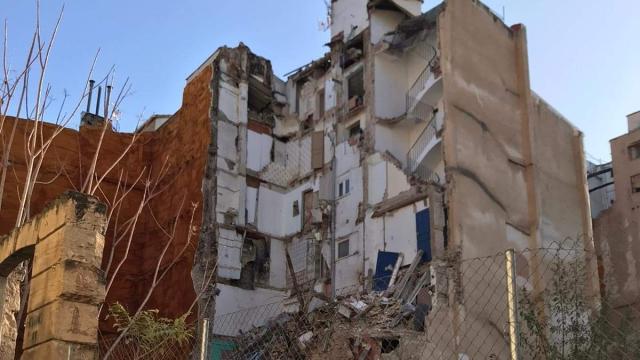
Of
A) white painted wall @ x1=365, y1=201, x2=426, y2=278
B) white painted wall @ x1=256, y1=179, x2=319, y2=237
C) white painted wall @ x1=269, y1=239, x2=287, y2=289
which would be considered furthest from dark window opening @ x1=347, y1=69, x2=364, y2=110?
white painted wall @ x1=269, y1=239, x2=287, y2=289

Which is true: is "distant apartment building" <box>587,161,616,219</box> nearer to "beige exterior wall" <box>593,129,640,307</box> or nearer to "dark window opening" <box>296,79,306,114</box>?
"beige exterior wall" <box>593,129,640,307</box>

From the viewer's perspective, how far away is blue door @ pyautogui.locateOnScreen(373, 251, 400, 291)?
24203 mm

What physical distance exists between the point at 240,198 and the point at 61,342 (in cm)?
2257

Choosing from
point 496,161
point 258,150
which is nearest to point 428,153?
point 496,161

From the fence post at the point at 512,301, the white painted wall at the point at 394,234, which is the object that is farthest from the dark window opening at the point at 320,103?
the fence post at the point at 512,301

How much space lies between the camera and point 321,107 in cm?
3155

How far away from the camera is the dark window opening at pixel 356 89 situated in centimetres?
2931

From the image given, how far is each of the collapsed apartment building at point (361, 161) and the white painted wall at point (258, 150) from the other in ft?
0.27

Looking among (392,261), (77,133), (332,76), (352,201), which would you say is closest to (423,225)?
(392,261)

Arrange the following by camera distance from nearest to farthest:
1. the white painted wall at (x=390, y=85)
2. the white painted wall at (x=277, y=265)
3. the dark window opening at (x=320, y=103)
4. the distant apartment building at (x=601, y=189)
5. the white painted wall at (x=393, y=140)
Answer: the white painted wall at (x=393, y=140) < the white painted wall at (x=390, y=85) < the white painted wall at (x=277, y=265) < the dark window opening at (x=320, y=103) < the distant apartment building at (x=601, y=189)

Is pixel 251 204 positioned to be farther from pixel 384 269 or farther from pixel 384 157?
Result: pixel 384 269

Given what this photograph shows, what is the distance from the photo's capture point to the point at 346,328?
20141 mm

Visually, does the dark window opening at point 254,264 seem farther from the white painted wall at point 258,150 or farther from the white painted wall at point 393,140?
the white painted wall at point 393,140

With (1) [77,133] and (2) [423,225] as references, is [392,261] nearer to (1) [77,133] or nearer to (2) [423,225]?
(2) [423,225]
